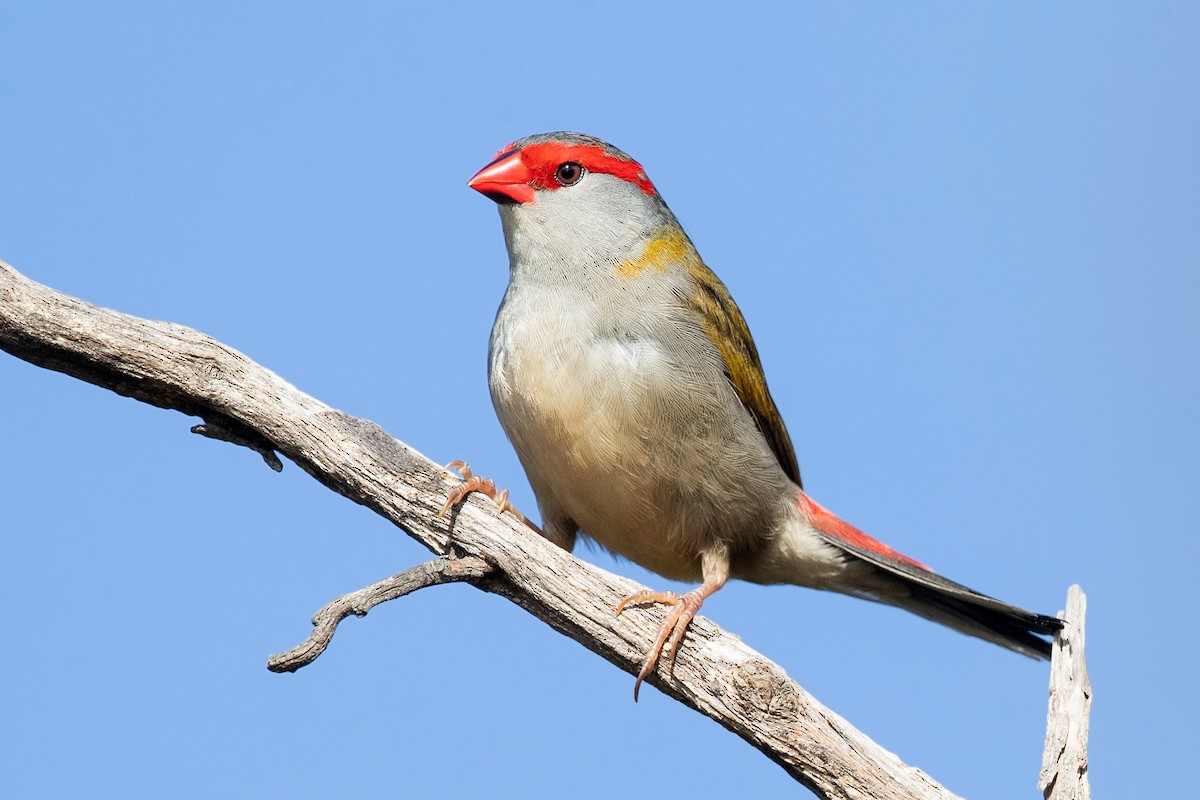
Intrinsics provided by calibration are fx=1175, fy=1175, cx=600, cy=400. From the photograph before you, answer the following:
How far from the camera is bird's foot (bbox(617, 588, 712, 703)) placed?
402 cm

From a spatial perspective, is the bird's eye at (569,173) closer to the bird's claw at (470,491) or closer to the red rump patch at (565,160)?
the red rump patch at (565,160)

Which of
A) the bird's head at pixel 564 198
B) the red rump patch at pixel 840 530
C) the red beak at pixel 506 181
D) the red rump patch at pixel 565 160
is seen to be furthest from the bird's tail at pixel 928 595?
the red beak at pixel 506 181

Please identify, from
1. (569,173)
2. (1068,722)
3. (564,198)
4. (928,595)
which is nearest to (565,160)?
(569,173)

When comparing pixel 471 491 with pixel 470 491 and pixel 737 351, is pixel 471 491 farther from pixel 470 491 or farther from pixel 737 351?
pixel 737 351

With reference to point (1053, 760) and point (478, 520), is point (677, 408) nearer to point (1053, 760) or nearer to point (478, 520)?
point (478, 520)

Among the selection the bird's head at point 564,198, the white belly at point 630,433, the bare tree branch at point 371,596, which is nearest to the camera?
the bare tree branch at point 371,596

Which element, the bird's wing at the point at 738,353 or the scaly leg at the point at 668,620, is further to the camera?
the bird's wing at the point at 738,353

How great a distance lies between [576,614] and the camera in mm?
4008

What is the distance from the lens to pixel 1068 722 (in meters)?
3.91

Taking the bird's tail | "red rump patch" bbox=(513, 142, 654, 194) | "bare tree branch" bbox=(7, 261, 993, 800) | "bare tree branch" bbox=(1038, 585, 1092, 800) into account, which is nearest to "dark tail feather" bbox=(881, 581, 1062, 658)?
the bird's tail

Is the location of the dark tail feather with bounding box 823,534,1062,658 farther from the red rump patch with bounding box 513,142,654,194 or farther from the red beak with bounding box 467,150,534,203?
the red beak with bounding box 467,150,534,203

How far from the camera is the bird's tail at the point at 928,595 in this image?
15.1ft

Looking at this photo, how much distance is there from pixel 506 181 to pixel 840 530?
2.03 metres

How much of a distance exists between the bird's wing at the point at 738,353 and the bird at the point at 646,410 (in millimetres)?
10
